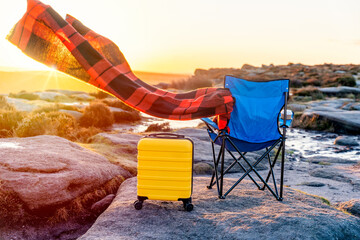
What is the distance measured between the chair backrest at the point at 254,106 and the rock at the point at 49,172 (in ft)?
5.83

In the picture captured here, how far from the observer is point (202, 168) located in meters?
5.45

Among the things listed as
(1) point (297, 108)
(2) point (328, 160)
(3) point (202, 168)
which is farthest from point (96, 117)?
(1) point (297, 108)

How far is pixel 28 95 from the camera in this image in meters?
17.1

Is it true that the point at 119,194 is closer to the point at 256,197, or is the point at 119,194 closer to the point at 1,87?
the point at 256,197

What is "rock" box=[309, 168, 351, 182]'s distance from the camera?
5.30 meters

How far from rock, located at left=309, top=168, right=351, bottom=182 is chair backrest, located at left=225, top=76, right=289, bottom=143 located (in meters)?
2.30

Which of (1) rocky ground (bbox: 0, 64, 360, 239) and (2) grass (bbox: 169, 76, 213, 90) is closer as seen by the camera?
(1) rocky ground (bbox: 0, 64, 360, 239)

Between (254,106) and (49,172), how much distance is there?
2.39 m

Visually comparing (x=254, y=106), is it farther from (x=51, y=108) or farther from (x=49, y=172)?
(x=51, y=108)

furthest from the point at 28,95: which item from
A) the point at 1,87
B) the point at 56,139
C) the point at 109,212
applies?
the point at 1,87

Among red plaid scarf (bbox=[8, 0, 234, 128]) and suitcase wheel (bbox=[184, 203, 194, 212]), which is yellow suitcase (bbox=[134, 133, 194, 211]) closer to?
suitcase wheel (bbox=[184, 203, 194, 212])

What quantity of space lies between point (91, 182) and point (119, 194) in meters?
0.41

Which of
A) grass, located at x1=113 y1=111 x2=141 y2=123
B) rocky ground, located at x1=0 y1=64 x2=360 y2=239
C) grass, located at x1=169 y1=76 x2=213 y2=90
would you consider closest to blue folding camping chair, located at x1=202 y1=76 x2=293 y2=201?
rocky ground, located at x1=0 y1=64 x2=360 y2=239

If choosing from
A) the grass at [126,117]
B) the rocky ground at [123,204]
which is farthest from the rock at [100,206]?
the grass at [126,117]
